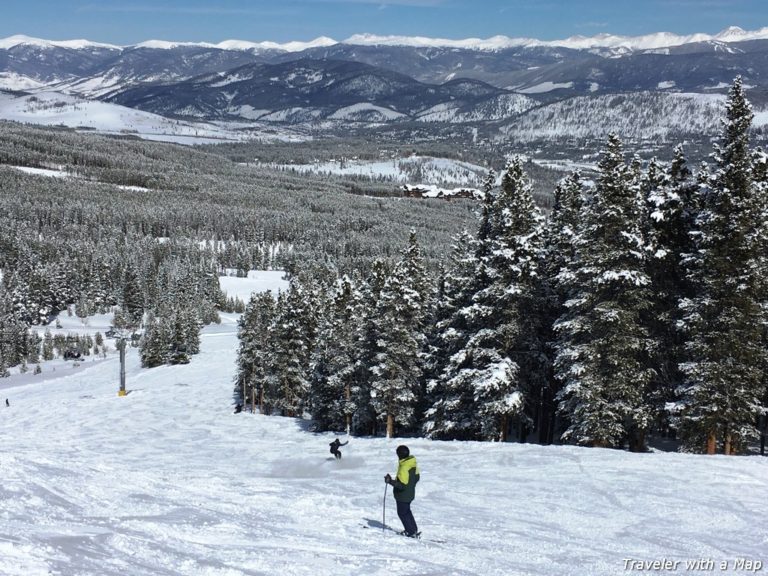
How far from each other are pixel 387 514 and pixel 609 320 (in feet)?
41.6

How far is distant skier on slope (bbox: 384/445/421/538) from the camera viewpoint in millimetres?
13109

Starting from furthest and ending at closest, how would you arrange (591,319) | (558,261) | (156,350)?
1. (156,350)
2. (558,261)
3. (591,319)

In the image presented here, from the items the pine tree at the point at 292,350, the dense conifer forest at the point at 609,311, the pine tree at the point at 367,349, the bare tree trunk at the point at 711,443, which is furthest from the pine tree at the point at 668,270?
the pine tree at the point at 292,350

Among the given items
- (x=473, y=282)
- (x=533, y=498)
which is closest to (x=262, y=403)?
(x=473, y=282)

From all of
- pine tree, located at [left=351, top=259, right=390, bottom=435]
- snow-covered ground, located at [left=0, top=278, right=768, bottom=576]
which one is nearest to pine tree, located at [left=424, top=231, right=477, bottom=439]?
snow-covered ground, located at [left=0, top=278, right=768, bottom=576]

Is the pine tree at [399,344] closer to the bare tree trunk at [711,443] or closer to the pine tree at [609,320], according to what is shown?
the pine tree at [609,320]

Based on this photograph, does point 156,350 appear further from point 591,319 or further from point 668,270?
point 668,270

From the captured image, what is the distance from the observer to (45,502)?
13359mm

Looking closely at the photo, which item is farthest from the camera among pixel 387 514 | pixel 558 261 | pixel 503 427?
pixel 558 261

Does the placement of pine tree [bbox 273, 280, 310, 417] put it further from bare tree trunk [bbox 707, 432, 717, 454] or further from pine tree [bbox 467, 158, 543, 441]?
bare tree trunk [bbox 707, 432, 717, 454]

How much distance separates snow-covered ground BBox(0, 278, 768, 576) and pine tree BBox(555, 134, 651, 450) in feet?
6.82

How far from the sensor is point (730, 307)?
74.0 feet

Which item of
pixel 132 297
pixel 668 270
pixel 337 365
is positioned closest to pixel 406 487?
pixel 668 270

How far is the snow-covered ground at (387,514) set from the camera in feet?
35.1
